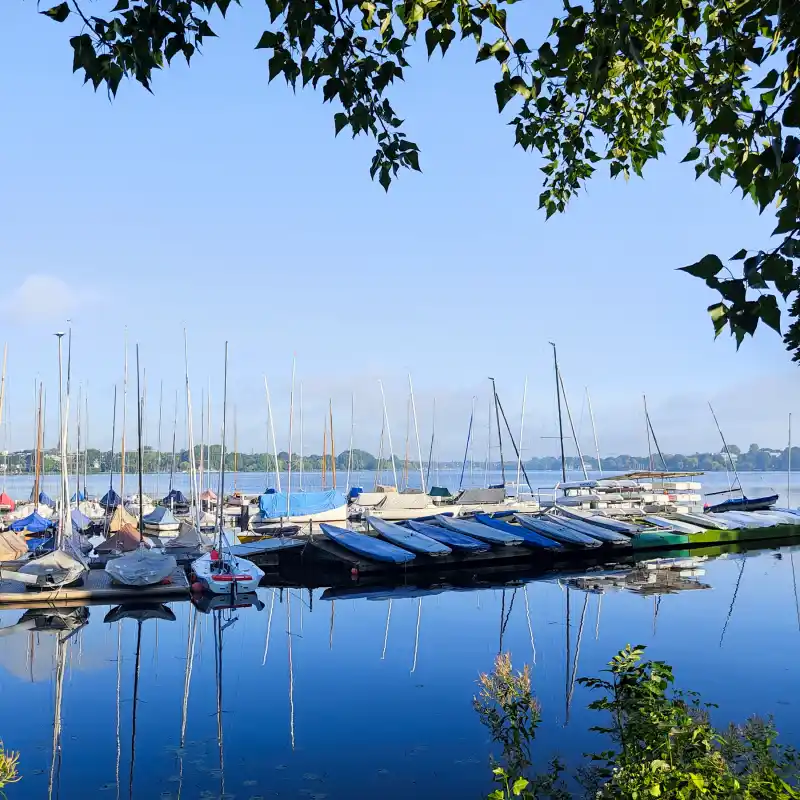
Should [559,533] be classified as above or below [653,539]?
above

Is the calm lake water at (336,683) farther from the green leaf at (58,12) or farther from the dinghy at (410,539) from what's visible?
the green leaf at (58,12)

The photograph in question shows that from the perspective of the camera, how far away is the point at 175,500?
70812 mm

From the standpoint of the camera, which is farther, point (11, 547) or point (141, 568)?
point (11, 547)

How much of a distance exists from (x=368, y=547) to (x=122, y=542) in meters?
12.4

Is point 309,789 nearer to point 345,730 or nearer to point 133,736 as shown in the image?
point 345,730

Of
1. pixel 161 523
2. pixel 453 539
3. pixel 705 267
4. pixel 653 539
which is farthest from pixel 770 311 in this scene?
pixel 161 523

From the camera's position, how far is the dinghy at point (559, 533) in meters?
39.9

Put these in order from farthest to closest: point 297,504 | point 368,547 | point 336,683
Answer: point 297,504, point 368,547, point 336,683

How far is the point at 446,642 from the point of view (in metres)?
22.0

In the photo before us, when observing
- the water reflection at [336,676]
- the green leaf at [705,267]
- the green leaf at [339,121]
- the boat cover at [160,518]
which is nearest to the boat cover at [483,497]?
the boat cover at [160,518]

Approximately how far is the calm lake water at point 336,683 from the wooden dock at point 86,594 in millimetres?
527

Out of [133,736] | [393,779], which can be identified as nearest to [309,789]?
[393,779]

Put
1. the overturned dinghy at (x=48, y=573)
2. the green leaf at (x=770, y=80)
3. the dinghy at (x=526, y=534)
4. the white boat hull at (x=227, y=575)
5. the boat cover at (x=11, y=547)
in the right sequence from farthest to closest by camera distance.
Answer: the dinghy at (x=526, y=534) < the boat cover at (x=11, y=547) < the white boat hull at (x=227, y=575) < the overturned dinghy at (x=48, y=573) < the green leaf at (x=770, y=80)

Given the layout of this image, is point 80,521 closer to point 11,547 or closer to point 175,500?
point 11,547
